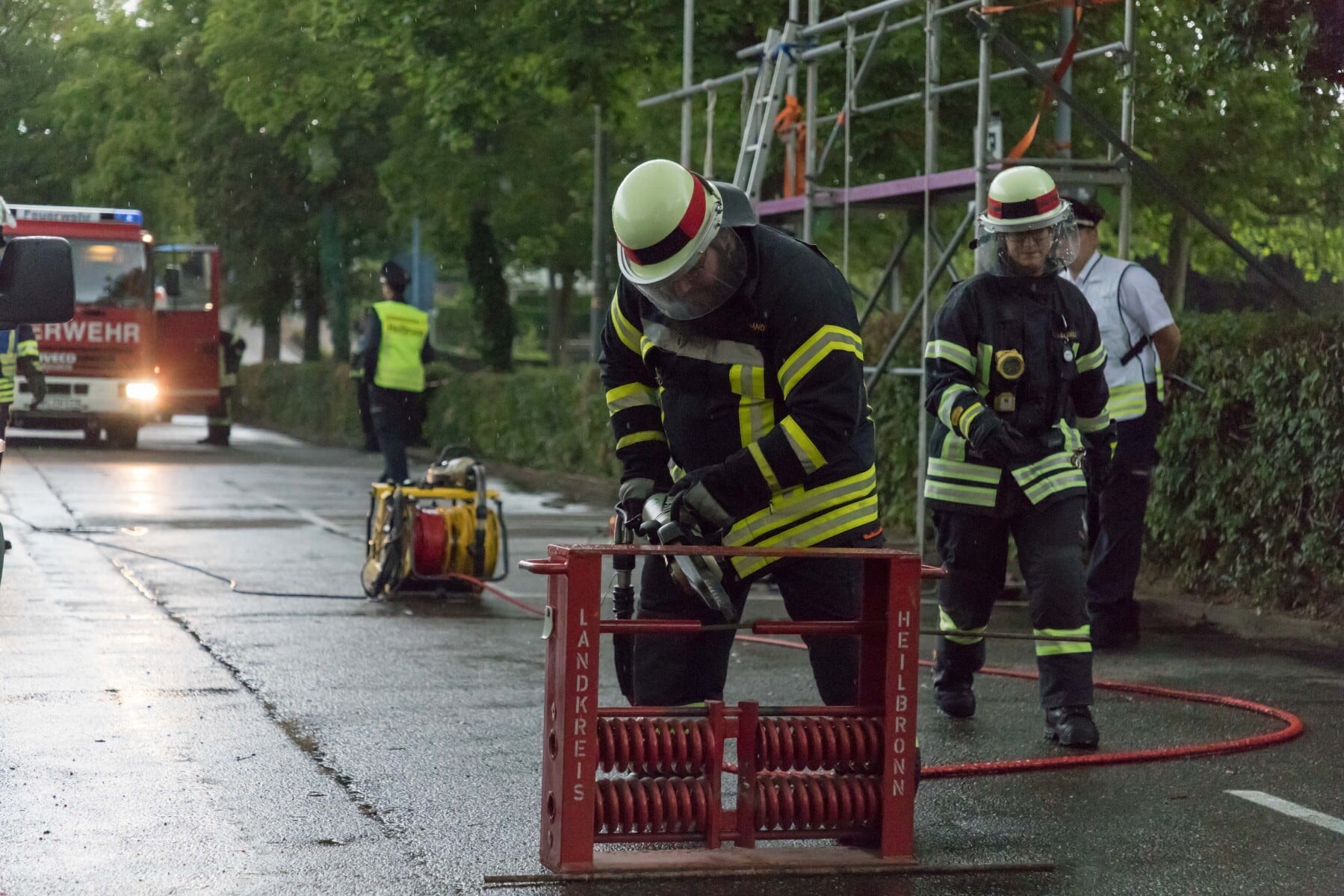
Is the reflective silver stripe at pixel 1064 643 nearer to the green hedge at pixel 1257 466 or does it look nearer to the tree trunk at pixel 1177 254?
the green hedge at pixel 1257 466

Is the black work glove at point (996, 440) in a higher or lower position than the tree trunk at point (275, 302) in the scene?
lower

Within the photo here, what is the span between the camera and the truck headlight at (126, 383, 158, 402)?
2616 centimetres

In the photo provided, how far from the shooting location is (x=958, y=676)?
6.91 metres

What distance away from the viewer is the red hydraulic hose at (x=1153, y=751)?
5.89 m

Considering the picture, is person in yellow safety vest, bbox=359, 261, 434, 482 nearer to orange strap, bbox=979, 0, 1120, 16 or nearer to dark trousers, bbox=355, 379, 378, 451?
dark trousers, bbox=355, 379, 378, 451

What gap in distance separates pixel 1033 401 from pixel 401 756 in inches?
91.8

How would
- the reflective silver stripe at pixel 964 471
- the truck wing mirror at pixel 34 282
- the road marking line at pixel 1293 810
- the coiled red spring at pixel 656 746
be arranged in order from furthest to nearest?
the reflective silver stripe at pixel 964 471 → the truck wing mirror at pixel 34 282 → the road marking line at pixel 1293 810 → the coiled red spring at pixel 656 746

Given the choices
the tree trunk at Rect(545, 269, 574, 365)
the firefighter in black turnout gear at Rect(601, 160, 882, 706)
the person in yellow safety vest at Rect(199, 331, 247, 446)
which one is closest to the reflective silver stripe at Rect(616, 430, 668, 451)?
the firefighter in black turnout gear at Rect(601, 160, 882, 706)

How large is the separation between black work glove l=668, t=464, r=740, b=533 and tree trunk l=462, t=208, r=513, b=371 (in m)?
28.3

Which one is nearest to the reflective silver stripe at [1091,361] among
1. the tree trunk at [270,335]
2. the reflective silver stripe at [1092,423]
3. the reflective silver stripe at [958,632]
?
the reflective silver stripe at [1092,423]

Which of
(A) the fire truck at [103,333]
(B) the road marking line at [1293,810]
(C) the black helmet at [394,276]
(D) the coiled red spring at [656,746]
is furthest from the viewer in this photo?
(A) the fire truck at [103,333]

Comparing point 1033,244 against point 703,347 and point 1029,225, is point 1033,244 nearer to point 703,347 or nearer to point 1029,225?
point 1029,225

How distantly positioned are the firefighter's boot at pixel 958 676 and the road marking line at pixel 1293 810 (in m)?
1.31

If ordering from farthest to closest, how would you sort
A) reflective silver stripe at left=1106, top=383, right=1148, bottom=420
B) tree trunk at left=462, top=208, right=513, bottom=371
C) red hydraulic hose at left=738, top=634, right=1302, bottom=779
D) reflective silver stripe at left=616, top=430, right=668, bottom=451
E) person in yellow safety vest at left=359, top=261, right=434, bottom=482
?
tree trunk at left=462, top=208, right=513, bottom=371 → person in yellow safety vest at left=359, top=261, right=434, bottom=482 → reflective silver stripe at left=1106, top=383, right=1148, bottom=420 → red hydraulic hose at left=738, top=634, right=1302, bottom=779 → reflective silver stripe at left=616, top=430, right=668, bottom=451
